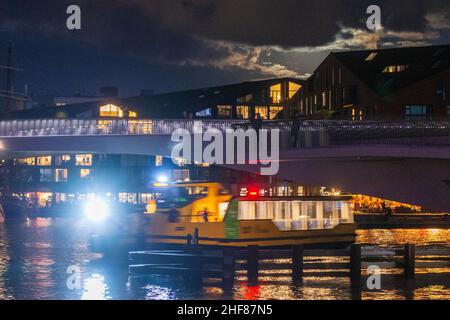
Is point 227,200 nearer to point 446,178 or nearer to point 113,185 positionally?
point 446,178

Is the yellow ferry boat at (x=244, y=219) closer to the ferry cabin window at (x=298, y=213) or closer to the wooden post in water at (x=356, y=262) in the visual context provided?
the ferry cabin window at (x=298, y=213)

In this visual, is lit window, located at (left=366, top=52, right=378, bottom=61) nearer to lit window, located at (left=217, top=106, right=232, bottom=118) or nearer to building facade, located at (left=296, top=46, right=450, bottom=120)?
building facade, located at (left=296, top=46, right=450, bottom=120)

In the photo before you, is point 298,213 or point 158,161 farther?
point 158,161

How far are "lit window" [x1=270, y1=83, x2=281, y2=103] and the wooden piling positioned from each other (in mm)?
93202

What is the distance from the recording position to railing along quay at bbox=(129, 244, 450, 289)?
1879 inches

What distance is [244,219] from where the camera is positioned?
5547 centimetres

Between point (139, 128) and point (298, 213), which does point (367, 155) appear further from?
point (139, 128)

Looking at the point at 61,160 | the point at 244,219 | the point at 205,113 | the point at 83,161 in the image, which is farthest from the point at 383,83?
the point at 61,160

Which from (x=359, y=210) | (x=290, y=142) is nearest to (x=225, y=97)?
(x=359, y=210)

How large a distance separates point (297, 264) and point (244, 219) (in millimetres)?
7818

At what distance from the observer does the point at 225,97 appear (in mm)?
140500

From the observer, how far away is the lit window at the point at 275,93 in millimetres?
140625

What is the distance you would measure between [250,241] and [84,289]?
11854 mm

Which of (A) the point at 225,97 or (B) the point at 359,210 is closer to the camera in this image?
(B) the point at 359,210
